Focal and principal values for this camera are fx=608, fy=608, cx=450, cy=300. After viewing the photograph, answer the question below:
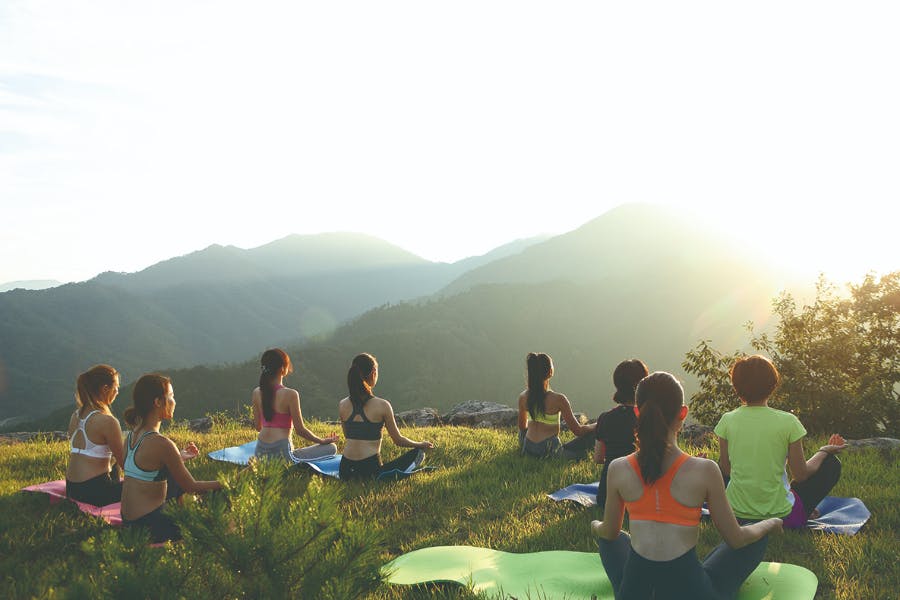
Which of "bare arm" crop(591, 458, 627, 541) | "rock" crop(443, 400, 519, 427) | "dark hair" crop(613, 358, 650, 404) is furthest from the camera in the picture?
"rock" crop(443, 400, 519, 427)

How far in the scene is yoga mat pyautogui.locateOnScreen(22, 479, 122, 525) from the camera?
5.88 metres

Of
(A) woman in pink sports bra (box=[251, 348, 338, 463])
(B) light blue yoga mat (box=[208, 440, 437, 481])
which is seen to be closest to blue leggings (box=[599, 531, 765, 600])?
(B) light blue yoga mat (box=[208, 440, 437, 481])

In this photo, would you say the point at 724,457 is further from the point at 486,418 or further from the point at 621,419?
the point at 486,418

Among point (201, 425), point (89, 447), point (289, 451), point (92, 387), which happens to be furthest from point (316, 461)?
point (201, 425)

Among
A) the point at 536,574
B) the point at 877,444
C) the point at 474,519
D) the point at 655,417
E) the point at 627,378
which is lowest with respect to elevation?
the point at 877,444

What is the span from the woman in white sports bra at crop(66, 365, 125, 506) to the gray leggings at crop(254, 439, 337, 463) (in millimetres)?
2198

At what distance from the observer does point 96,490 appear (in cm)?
618

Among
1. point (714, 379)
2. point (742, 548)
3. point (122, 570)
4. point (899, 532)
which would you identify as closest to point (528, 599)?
point (742, 548)

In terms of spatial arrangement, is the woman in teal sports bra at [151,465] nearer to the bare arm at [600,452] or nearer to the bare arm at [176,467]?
the bare arm at [176,467]

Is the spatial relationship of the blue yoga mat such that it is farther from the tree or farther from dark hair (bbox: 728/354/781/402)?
the tree

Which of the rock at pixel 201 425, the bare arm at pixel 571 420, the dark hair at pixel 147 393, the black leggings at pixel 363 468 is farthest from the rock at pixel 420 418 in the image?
the dark hair at pixel 147 393

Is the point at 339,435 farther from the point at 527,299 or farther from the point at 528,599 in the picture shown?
the point at 527,299

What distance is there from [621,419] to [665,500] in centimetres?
358

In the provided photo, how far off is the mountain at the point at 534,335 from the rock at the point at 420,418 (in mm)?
83783
